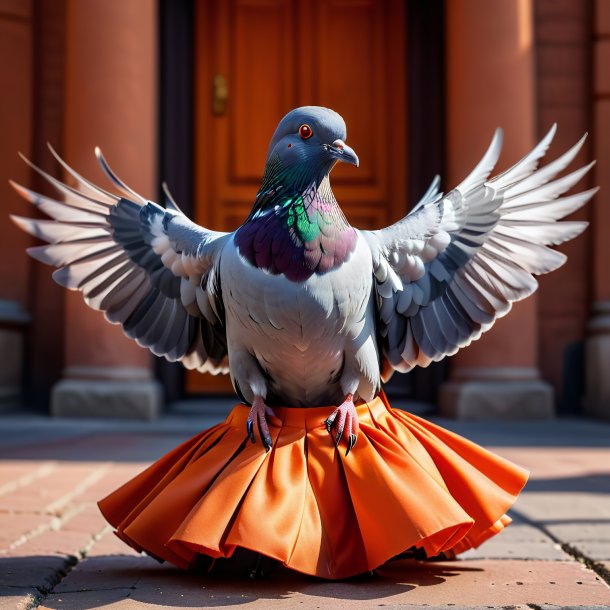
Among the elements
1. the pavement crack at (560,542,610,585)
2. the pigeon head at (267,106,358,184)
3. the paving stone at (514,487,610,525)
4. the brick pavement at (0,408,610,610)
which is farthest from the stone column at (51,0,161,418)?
the pigeon head at (267,106,358,184)

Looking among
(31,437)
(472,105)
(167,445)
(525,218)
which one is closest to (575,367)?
(472,105)

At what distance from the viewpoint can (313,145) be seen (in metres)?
1.85

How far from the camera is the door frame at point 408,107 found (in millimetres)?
6102

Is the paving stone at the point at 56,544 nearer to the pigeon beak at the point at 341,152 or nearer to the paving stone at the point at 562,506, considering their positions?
the pigeon beak at the point at 341,152

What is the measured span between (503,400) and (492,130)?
1625 mm

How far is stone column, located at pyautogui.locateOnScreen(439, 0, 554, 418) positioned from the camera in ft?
17.5

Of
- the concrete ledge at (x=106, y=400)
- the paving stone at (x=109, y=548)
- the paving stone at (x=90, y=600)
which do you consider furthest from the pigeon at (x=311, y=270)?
the concrete ledge at (x=106, y=400)

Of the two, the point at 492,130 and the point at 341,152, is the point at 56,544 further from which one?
the point at 492,130

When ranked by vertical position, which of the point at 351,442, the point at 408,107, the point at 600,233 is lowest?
the point at 351,442

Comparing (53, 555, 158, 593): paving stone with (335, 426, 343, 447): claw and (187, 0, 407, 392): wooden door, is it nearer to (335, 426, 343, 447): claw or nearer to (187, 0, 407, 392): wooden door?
(335, 426, 343, 447): claw

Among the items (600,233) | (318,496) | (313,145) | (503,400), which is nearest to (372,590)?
(318,496)

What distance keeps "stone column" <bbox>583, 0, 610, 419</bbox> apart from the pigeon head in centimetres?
414

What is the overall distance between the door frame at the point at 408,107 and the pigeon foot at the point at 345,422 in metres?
4.21

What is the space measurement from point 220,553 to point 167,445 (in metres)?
2.56
